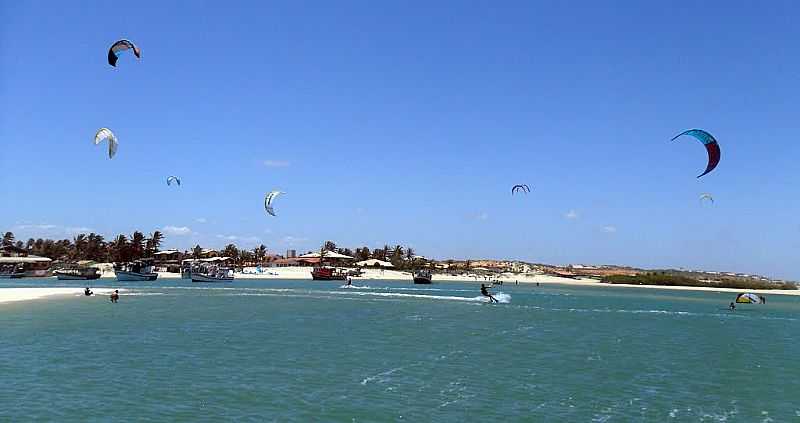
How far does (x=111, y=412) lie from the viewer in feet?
46.2

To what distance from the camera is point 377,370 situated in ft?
66.1

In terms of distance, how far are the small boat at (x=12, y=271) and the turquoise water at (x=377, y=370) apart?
7568 cm

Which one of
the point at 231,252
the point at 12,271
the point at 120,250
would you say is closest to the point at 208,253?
the point at 231,252

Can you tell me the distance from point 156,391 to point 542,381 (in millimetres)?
11097

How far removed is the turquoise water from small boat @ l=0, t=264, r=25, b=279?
75.7 metres

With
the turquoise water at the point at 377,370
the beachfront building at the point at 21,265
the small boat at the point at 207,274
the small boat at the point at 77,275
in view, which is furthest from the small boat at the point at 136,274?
the turquoise water at the point at 377,370

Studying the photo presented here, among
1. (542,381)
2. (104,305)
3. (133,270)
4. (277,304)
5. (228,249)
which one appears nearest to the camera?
(542,381)

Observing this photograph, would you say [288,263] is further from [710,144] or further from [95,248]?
[710,144]

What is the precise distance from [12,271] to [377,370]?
111405mm

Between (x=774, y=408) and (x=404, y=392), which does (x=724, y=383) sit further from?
(x=404, y=392)

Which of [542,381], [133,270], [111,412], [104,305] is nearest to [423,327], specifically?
[542,381]

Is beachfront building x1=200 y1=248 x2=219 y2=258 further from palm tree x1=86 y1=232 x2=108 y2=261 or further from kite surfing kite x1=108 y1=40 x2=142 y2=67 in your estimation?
kite surfing kite x1=108 y1=40 x2=142 y2=67

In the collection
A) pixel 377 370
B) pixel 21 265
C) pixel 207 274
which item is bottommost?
pixel 377 370

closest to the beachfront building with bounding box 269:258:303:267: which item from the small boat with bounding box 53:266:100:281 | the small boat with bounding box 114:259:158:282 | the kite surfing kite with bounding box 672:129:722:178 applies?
the small boat with bounding box 53:266:100:281
